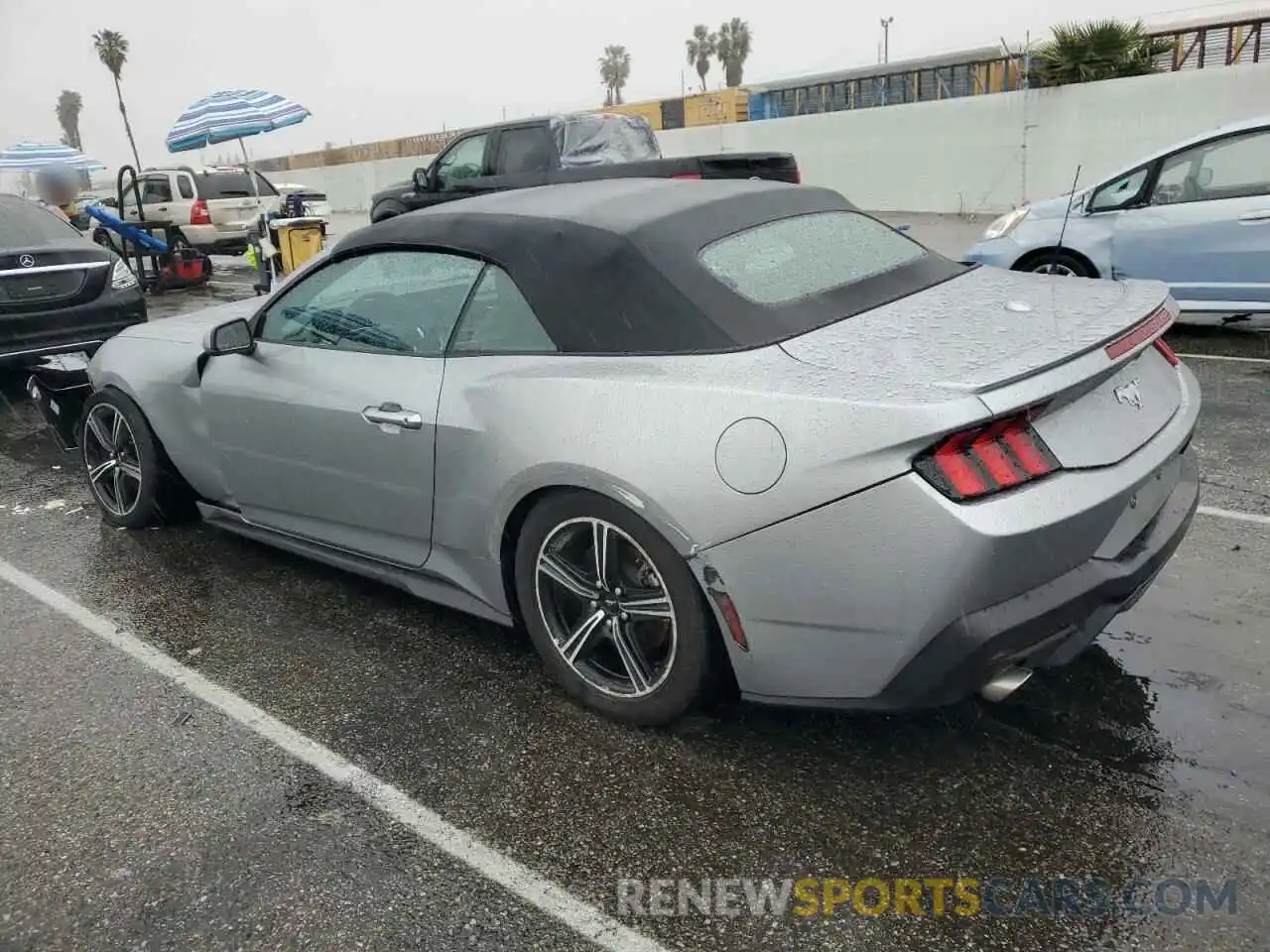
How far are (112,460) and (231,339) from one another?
142cm

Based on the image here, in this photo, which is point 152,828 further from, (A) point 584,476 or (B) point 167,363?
(B) point 167,363

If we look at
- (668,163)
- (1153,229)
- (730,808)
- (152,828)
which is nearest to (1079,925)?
(730,808)

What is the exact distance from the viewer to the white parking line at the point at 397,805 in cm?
230

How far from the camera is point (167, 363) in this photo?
444 cm

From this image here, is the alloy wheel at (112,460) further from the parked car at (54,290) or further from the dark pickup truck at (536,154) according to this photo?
the dark pickup truck at (536,154)

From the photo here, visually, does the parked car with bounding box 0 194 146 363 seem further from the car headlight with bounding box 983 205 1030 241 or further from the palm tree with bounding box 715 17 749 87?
the palm tree with bounding box 715 17 749 87

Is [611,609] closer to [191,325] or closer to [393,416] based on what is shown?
[393,416]

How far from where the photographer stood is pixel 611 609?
298 cm

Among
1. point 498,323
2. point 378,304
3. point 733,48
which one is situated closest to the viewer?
point 498,323

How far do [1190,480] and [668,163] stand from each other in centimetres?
749

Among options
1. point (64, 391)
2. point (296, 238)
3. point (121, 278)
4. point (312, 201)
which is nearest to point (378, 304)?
point (64, 391)

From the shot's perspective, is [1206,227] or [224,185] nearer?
[1206,227]

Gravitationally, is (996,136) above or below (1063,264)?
above

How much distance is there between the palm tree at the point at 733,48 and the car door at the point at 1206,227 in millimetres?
100432
